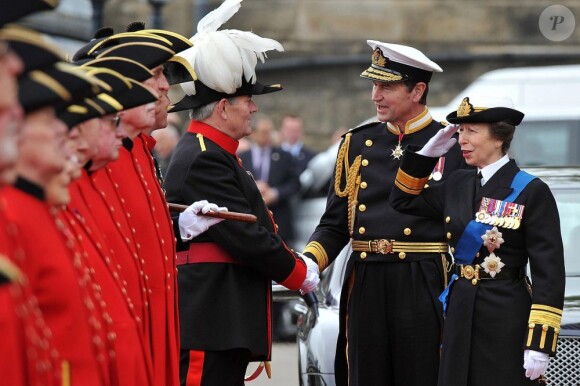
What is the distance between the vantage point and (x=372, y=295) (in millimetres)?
6812

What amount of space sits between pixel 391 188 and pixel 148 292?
194cm

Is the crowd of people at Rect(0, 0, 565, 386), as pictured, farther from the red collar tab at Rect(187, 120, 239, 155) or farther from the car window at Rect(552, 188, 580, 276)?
the car window at Rect(552, 188, 580, 276)

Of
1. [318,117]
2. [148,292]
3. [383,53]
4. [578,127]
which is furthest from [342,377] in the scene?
[318,117]

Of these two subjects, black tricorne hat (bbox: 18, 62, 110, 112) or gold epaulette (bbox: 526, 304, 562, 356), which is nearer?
black tricorne hat (bbox: 18, 62, 110, 112)

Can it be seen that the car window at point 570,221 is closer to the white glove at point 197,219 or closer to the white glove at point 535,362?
the white glove at point 535,362

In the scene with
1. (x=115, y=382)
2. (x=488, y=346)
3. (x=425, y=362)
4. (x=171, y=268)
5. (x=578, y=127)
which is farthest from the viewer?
(x=578, y=127)

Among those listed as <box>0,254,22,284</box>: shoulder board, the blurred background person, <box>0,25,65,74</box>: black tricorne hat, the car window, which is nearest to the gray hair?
the car window

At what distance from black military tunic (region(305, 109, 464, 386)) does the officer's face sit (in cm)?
5

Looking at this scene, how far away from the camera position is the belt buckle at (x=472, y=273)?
633 cm

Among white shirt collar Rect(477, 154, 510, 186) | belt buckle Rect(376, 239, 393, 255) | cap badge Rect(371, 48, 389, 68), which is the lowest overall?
belt buckle Rect(376, 239, 393, 255)

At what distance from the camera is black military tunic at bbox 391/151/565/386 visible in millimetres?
6117

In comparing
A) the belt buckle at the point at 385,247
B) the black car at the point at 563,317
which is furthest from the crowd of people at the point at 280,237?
the black car at the point at 563,317

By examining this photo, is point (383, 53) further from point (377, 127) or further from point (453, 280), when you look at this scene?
point (453, 280)

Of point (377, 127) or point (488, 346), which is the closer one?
point (488, 346)
